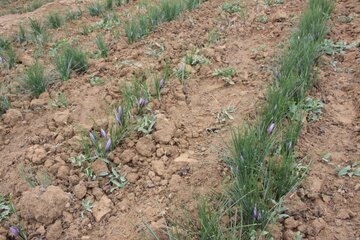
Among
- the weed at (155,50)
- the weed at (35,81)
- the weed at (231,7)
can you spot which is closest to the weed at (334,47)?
the weed at (231,7)

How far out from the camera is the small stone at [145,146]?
2492 millimetres

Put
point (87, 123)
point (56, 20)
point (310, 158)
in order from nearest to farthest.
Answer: point (310, 158), point (87, 123), point (56, 20)

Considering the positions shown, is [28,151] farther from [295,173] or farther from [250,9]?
[250,9]

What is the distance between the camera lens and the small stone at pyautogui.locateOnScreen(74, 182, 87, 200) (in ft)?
7.38

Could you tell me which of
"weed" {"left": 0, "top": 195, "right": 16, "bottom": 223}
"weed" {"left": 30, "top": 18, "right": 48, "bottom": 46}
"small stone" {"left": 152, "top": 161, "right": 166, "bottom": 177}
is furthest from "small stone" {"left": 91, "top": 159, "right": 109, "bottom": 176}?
"weed" {"left": 30, "top": 18, "right": 48, "bottom": 46}

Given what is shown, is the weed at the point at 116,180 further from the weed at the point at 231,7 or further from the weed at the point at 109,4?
the weed at the point at 109,4

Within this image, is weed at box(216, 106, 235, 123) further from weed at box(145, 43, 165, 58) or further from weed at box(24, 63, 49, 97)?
weed at box(24, 63, 49, 97)

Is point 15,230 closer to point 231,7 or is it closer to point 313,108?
point 313,108

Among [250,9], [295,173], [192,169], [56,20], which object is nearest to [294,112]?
[295,173]

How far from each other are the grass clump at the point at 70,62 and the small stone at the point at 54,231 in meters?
1.67

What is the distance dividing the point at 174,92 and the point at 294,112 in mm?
1021

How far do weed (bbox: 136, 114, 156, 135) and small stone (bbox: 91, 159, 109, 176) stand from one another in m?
0.38

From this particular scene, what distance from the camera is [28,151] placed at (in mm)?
2590

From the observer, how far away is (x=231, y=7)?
4.55m
